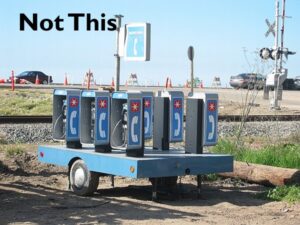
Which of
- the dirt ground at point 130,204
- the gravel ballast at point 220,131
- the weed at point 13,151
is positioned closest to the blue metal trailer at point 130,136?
the dirt ground at point 130,204

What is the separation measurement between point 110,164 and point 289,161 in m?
3.92

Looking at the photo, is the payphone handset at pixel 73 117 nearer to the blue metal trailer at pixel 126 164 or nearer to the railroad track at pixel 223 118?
the blue metal trailer at pixel 126 164

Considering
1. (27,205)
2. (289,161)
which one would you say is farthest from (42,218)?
(289,161)

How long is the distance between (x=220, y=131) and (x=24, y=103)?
1092 centimetres

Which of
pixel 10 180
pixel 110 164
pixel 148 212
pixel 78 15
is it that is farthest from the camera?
pixel 78 15

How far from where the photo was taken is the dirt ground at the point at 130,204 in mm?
7711

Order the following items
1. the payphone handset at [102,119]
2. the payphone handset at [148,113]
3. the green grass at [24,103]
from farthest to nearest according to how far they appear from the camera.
A: the green grass at [24,103] → the payphone handset at [148,113] → the payphone handset at [102,119]

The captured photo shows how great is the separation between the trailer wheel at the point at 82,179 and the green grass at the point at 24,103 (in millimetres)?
14623

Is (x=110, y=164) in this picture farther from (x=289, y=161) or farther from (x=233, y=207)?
(x=289, y=161)

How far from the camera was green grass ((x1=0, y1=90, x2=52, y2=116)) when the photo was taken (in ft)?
80.9

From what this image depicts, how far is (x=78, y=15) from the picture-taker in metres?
14.4

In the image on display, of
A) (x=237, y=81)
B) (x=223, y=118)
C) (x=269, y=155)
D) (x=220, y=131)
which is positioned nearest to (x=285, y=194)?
(x=269, y=155)

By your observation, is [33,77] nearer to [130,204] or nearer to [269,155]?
[269,155]

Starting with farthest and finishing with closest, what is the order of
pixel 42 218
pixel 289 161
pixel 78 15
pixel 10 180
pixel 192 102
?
pixel 78 15 → pixel 289 161 → pixel 10 180 → pixel 192 102 → pixel 42 218
